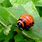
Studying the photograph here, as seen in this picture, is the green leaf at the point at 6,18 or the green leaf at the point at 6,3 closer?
the green leaf at the point at 6,18

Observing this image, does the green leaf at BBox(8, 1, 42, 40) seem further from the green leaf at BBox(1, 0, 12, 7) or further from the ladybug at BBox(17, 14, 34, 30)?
the green leaf at BBox(1, 0, 12, 7)

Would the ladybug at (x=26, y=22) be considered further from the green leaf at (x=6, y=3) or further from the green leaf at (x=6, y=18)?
the green leaf at (x=6, y=3)

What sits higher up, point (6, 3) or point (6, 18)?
point (6, 3)

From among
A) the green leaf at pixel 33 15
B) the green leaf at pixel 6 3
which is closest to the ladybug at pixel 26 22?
the green leaf at pixel 33 15

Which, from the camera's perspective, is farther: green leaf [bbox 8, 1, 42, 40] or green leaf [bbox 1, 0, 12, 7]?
green leaf [bbox 1, 0, 12, 7]

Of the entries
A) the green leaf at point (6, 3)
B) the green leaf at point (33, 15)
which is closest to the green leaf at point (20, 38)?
the green leaf at point (33, 15)

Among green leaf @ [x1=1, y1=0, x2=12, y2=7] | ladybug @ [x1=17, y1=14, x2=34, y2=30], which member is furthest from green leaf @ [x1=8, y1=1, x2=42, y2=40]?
green leaf @ [x1=1, y1=0, x2=12, y2=7]

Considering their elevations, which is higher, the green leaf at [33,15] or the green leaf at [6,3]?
the green leaf at [6,3]

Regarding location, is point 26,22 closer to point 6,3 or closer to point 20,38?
point 20,38

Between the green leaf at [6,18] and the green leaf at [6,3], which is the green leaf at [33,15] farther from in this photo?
the green leaf at [6,3]

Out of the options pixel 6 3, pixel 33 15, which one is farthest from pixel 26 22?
pixel 6 3

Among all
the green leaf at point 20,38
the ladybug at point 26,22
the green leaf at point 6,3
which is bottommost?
the green leaf at point 20,38
